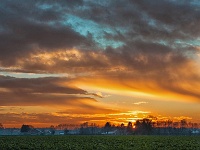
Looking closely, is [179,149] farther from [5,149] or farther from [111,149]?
[5,149]

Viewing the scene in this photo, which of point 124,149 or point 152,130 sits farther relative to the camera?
point 152,130

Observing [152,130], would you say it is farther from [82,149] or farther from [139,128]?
[82,149]

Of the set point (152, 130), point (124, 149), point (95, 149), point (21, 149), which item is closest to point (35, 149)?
point (21, 149)

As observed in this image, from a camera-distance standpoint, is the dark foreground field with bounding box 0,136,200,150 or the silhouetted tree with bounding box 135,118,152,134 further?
the silhouetted tree with bounding box 135,118,152,134

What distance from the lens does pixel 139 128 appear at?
19150cm

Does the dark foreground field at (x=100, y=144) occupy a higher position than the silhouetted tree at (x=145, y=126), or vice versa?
the silhouetted tree at (x=145, y=126)

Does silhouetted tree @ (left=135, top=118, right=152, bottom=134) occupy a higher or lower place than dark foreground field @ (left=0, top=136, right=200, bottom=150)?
higher

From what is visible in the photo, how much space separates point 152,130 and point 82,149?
14848 centimetres

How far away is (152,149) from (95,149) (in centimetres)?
721

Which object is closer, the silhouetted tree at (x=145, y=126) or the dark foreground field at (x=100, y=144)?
the dark foreground field at (x=100, y=144)

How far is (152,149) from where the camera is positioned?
42.1m

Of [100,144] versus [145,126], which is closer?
[100,144]

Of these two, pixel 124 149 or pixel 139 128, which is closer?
pixel 124 149

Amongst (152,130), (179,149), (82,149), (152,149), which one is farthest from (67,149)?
(152,130)
